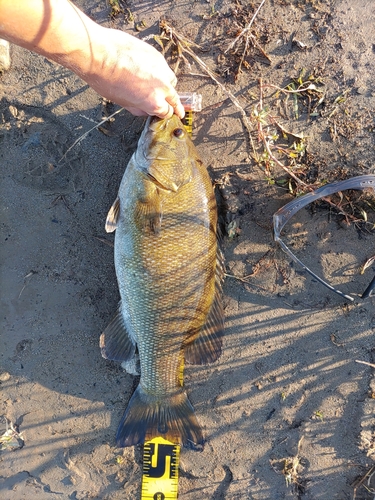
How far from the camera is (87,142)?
285cm

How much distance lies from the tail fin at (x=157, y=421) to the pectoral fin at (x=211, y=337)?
0.33 metres

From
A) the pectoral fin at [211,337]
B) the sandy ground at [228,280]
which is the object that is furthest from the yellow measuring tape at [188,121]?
the pectoral fin at [211,337]

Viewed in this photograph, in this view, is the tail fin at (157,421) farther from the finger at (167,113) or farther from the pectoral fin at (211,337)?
the finger at (167,113)

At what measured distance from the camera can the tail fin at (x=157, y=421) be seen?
273 centimetres

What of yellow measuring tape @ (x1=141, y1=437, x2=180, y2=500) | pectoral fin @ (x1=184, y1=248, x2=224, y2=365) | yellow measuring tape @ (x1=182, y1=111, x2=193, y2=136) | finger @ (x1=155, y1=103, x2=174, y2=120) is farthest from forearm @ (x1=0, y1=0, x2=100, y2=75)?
yellow measuring tape @ (x1=141, y1=437, x2=180, y2=500)

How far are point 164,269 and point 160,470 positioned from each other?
5.61 feet

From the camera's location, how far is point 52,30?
1985 mm

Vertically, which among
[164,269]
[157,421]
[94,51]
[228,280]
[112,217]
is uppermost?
[94,51]

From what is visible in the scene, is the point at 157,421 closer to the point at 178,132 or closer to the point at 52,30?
the point at 178,132

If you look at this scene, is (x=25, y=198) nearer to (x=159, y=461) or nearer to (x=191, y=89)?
(x=191, y=89)

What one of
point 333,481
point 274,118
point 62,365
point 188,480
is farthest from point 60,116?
point 333,481

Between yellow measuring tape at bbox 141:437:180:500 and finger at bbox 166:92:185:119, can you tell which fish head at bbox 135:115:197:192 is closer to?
finger at bbox 166:92:185:119

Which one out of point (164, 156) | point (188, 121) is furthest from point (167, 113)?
A: point (188, 121)

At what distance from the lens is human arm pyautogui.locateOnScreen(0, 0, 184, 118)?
6.31 ft
